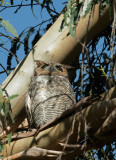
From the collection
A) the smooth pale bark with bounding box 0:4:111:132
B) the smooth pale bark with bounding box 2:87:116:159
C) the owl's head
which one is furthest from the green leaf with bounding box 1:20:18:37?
the smooth pale bark with bounding box 2:87:116:159

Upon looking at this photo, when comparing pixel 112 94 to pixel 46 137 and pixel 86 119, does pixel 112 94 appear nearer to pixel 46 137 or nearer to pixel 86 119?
pixel 86 119

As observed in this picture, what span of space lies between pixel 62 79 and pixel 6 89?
52 cm

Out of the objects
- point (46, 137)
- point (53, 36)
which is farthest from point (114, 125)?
point (53, 36)

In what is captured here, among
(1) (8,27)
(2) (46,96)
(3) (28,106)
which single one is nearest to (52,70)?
(2) (46,96)

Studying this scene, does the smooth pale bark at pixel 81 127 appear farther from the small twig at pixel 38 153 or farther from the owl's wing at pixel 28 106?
the owl's wing at pixel 28 106

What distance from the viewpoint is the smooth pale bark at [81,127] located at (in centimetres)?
145

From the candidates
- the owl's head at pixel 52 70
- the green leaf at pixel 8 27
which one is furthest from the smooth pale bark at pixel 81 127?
the owl's head at pixel 52 70

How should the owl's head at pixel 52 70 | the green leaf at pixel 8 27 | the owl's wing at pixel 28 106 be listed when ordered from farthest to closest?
the owl's head at pixel 52 70 → the owl's wing at pixel 28 106 → the green leaf at pixel 8 27

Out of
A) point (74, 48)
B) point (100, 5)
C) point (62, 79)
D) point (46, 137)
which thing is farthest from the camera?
point (62, 79)

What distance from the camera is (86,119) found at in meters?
1.53

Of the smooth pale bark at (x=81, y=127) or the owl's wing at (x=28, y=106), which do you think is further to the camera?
the owl's wing at (x=28, y=106)

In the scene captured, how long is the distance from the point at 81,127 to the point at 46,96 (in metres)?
0.82

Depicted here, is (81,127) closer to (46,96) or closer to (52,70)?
(46,96)

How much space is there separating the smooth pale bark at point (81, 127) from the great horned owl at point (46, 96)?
1.47ft
